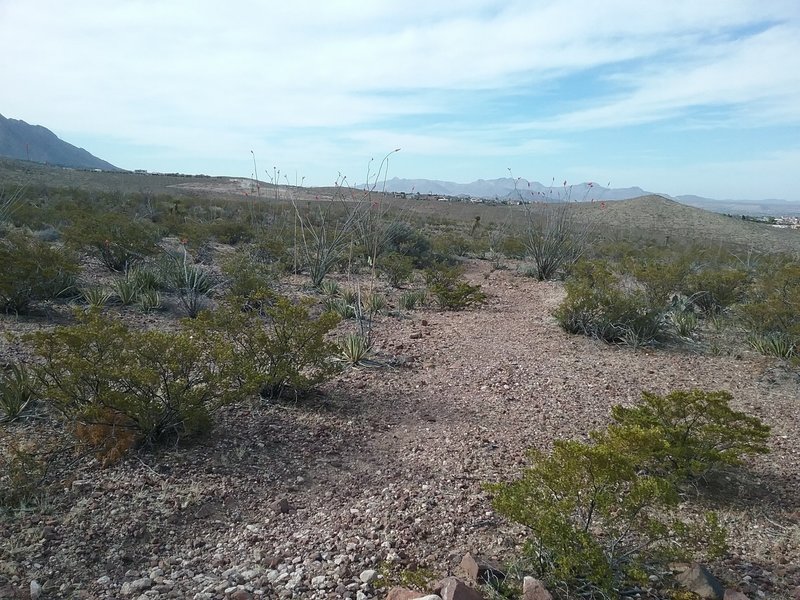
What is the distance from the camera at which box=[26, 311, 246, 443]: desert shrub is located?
Result: 4.47 metres

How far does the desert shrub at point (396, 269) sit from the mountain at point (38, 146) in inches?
4496

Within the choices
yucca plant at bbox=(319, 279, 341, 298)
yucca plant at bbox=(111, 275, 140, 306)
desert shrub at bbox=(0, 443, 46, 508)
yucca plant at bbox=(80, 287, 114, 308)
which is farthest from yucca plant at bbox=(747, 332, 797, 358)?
yucca plant at bbox=(80, 287, 114, 308)

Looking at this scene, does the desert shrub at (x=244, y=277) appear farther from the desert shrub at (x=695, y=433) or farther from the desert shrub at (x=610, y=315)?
the desert shrub at (x=695, y=433)

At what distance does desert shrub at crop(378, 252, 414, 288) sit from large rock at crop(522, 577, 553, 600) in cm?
1057

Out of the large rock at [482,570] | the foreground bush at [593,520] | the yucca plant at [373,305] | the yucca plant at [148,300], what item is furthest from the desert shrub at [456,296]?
the large rock at [482,570]

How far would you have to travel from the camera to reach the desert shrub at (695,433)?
4297 millimetres

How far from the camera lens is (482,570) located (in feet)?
10.8

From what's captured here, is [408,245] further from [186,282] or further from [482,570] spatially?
[482,570]

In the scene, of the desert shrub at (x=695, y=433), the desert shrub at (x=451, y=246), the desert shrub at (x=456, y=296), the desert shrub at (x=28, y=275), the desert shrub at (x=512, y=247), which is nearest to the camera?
the desert shrub at (x=695, y=433)

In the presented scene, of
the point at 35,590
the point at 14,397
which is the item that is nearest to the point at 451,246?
the point at 14,397

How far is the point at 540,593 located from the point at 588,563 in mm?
286

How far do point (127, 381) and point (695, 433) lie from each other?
4540mm

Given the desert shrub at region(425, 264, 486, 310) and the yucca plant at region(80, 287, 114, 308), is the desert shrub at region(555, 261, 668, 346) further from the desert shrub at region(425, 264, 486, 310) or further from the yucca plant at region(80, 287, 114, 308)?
the yucca plant at region(80, 287, 114, 308)


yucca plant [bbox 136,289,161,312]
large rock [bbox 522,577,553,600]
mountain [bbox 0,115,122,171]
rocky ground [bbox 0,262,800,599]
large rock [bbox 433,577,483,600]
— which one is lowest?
rocky ground [bbox 0,262,800,599]
